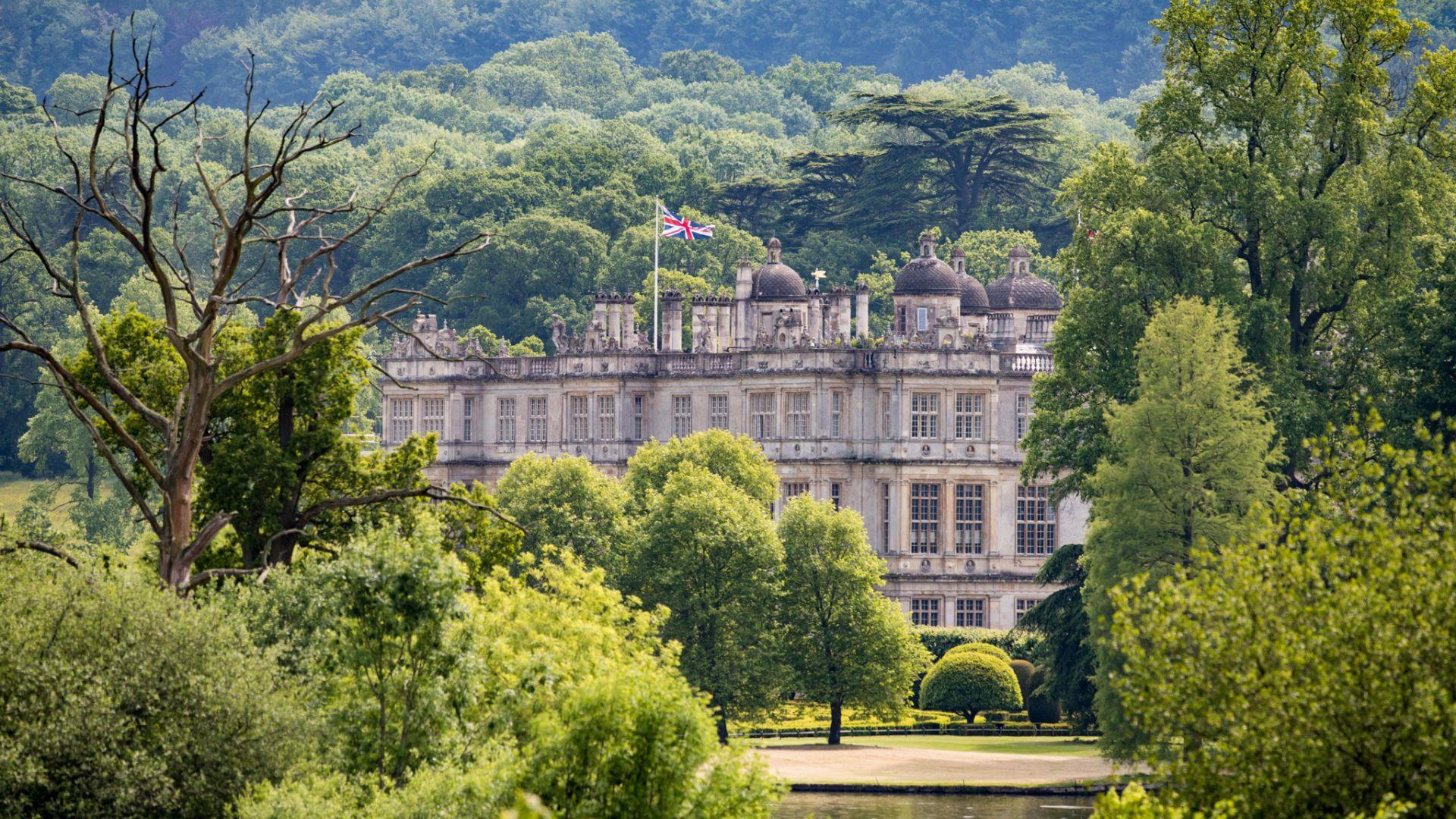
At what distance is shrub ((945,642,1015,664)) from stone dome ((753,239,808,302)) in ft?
70.6

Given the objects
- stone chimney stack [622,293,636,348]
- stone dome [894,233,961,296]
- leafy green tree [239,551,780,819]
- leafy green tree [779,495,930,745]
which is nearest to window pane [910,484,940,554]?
stone dome [894,233,961,296]

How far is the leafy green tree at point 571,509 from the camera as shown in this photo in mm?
69312

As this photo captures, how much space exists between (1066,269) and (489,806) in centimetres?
3709

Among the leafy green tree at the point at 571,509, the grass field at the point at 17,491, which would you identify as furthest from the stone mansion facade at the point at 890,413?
the grass field at the point at 17,491

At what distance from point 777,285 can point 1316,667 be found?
220 ft

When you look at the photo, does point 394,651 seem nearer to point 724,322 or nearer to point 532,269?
point 724,322

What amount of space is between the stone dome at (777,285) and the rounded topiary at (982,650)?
21.5 meters

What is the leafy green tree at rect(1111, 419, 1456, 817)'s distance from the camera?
1091 inches

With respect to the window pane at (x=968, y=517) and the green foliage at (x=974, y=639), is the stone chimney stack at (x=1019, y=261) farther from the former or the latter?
the green foliage at (x=974, y=639)

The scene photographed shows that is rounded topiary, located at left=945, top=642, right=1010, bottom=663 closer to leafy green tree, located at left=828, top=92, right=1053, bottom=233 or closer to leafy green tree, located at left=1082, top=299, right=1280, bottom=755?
leafy green tree, located at left=1082, top=299, right=1280, bottom=755

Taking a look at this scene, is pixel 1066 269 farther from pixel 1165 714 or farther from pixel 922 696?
pixel 1165 714

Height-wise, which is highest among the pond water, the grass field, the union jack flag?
the union jack flag

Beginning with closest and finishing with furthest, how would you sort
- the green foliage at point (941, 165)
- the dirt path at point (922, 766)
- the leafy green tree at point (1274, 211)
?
1. the dirt path at point (922, 766)
2. the leafy green tree at point (1274, 211)
3. the green foliage at point (941, 165)

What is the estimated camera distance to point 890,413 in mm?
88000
